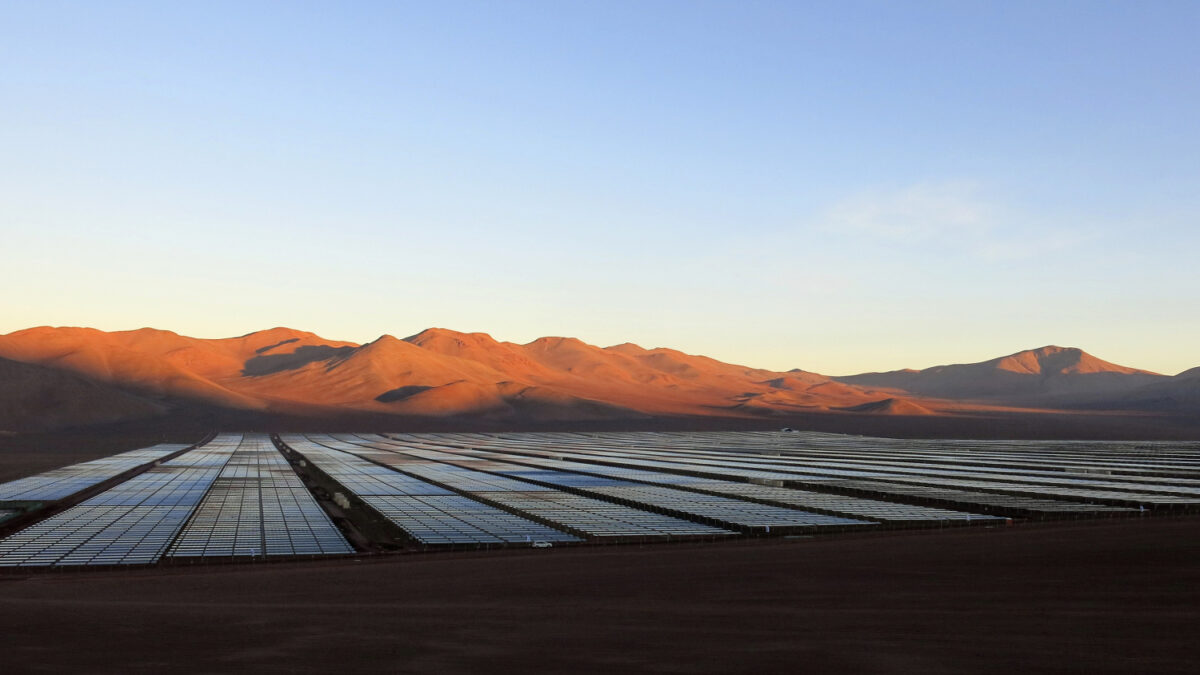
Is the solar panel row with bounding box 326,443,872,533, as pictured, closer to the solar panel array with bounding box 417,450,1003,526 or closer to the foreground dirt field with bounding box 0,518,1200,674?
the solar panel array with bounding box 417,450,1003,526

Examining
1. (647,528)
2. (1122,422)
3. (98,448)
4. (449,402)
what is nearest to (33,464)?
(98,448)

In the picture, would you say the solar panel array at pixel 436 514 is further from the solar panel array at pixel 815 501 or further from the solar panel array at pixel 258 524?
the solar panel array at pixel 815 501

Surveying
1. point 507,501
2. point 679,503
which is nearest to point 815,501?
point 679,503

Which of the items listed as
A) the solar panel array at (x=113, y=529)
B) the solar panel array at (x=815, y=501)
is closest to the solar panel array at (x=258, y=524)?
the solar panel array at (x=113, y=529)

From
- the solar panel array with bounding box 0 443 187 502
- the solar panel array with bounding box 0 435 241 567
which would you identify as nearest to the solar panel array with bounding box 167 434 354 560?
the solar panel array with bounding box 0 435 241 567

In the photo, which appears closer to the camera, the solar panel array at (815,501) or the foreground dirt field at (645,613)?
the foreground dirt field at (645,613)
